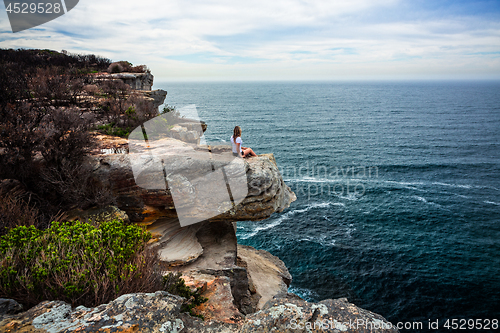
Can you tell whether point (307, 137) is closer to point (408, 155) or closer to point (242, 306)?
point (408, 155)

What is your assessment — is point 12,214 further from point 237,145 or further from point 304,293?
point 304,293

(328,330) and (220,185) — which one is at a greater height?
(220,185)

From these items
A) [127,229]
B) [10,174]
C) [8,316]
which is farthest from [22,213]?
[8,316]

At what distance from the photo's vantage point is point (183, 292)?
9.09 m

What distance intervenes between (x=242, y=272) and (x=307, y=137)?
5814 cm

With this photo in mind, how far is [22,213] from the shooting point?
1017cm

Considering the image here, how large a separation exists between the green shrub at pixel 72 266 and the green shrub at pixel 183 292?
2.24 feet

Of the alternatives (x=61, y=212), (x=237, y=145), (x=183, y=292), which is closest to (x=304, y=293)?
(x=237, y=145)

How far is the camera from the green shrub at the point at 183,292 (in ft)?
27.9

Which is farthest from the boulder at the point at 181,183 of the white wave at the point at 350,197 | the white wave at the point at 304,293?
the white wave at the point at 350,197

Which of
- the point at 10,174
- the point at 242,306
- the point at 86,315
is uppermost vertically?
the point at 10,174

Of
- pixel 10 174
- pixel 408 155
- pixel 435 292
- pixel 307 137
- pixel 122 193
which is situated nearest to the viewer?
pixel 10 174

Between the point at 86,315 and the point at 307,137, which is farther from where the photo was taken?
the point at 307,137

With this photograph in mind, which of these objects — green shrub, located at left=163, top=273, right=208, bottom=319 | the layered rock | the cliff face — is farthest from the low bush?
the layered rock
